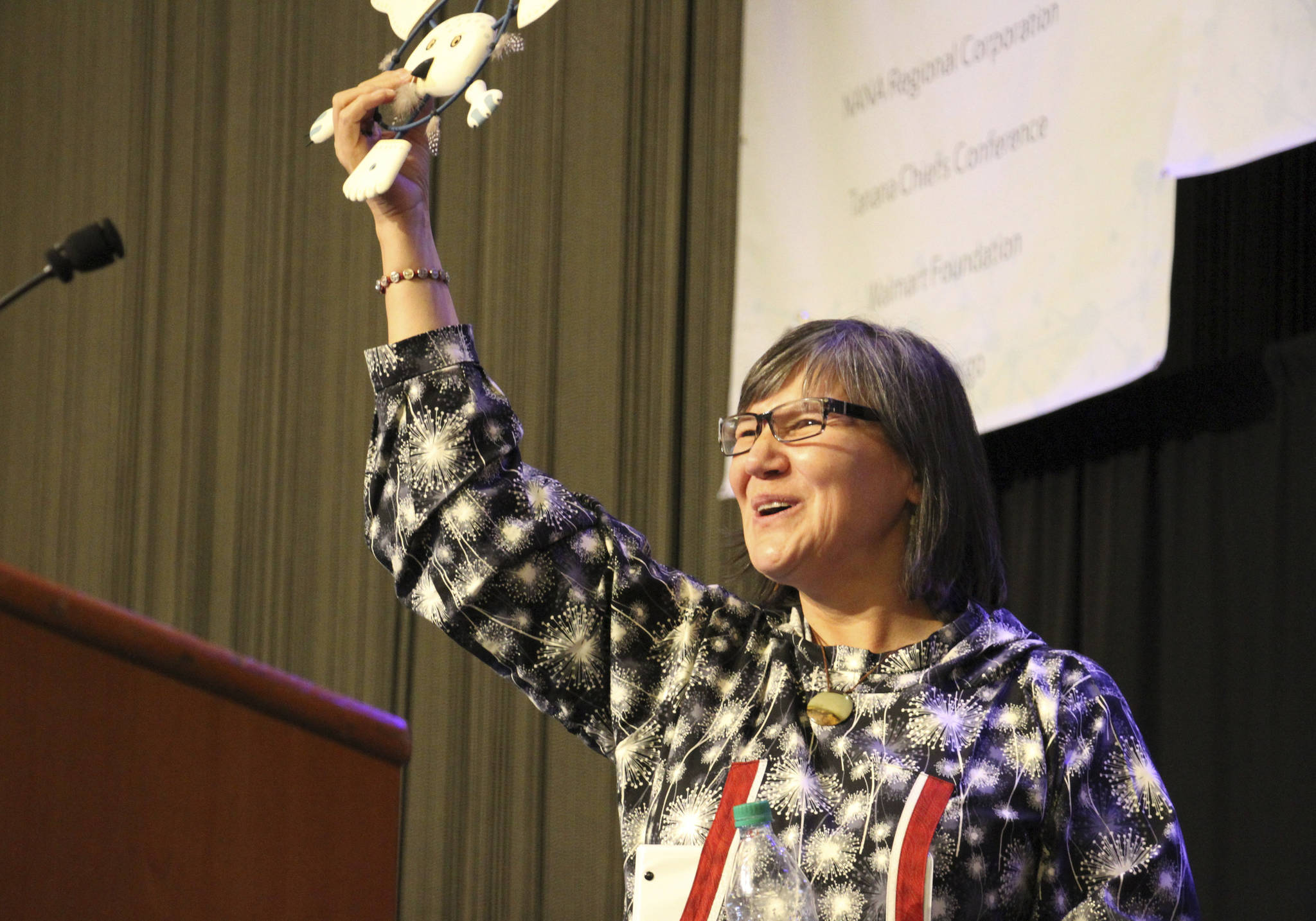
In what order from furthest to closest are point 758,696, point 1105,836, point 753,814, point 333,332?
point 333,332 < point 758,696 < point 1105,836 < point 753,814

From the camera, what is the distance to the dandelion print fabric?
1302 millimetres

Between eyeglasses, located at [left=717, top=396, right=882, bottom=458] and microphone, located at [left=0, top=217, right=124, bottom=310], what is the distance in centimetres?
122

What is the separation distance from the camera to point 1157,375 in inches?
91.5

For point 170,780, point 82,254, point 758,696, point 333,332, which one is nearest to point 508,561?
point 758,696

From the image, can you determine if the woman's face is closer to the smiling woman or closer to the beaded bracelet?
the smiling woman

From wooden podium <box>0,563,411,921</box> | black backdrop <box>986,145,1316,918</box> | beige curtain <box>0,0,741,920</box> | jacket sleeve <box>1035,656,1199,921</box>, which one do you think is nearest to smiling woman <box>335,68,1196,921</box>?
jacket sleeve <box>1035,656,1199,921</box>

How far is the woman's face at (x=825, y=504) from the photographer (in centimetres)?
147

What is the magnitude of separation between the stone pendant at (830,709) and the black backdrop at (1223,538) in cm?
Result: 109

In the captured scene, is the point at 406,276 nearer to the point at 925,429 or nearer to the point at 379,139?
the point at 379,139

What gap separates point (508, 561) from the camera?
147 centimetres

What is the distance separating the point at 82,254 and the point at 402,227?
0.96 metres

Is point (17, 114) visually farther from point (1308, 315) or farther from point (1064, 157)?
point (1308, 315)

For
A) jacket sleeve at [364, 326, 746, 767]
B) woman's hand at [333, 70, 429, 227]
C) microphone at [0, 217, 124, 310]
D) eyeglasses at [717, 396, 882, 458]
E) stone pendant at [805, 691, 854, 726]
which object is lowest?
stone pendant at [805, 691, 854, 726]

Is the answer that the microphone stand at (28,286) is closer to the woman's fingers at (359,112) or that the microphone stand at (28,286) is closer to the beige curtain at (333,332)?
the woman's fingers at (359,112)
